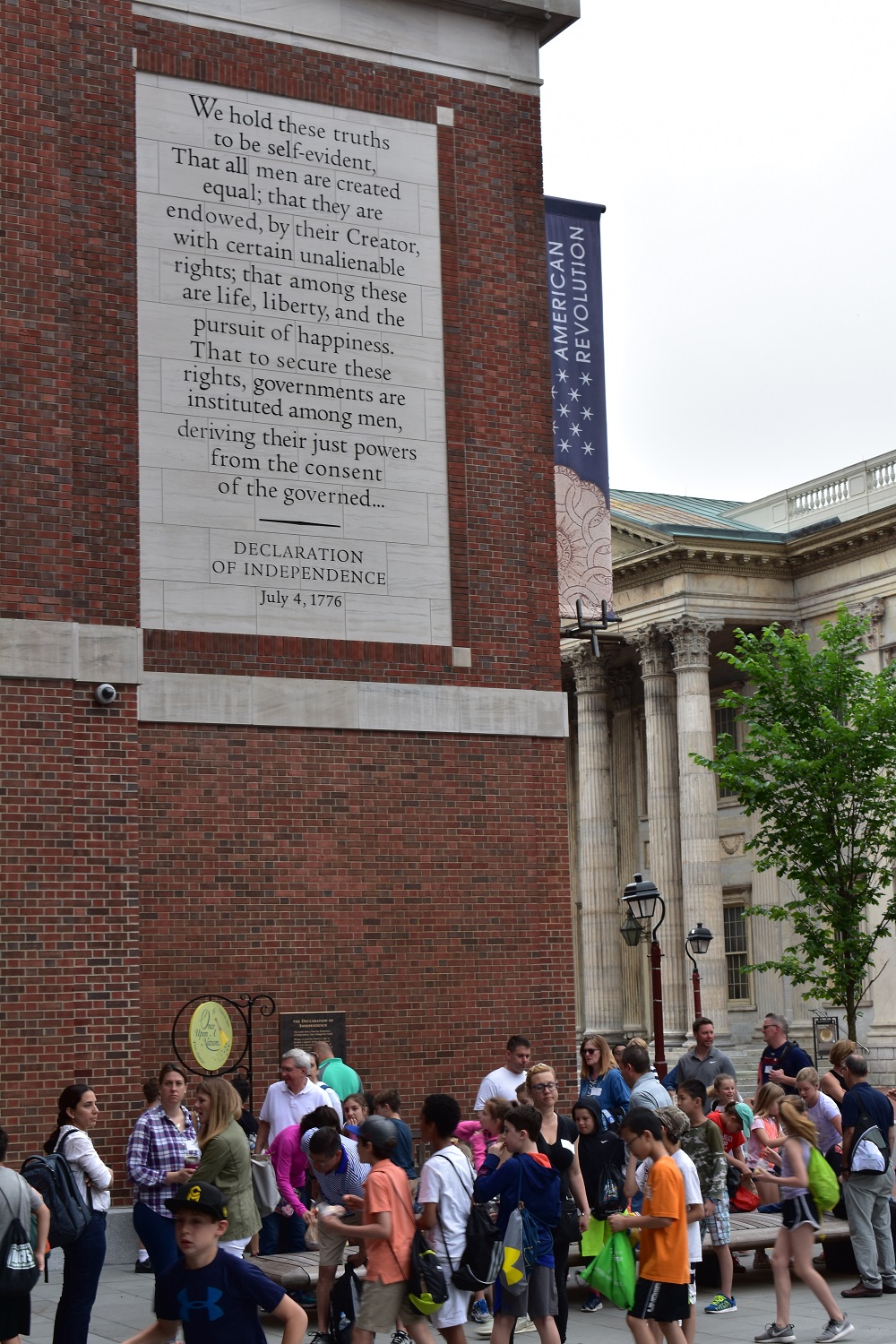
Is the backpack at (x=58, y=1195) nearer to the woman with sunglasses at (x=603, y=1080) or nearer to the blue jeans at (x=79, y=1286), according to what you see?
the blue jeans at (x=79, y=1286)

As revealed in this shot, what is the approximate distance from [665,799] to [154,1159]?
39003 millimetres

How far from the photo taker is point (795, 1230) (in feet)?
36.6

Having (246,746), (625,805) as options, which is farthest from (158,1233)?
(625,805)

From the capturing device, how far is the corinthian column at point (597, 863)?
5053cm

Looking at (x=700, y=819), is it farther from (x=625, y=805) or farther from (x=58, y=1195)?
(x=58, y=1195)

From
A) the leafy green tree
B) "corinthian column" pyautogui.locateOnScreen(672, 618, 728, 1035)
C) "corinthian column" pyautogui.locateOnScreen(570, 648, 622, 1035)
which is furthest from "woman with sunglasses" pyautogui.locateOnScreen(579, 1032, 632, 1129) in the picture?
"corinthian column" pyautogui.locateOnScreen(570, 648, 622, 1035)

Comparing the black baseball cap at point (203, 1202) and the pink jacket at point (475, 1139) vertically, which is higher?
the black baseball cap at point (203, 1202)

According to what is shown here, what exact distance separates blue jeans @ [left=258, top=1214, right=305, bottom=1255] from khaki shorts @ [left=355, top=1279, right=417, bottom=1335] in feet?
16.3

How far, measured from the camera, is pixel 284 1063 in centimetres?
1295

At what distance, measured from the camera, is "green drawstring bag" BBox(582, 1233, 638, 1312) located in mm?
9672

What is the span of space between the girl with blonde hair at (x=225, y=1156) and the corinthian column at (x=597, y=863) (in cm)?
4154

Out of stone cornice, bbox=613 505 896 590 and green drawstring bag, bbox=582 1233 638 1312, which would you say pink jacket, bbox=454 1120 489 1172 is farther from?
stone cornice, bbox=613 505 896 590

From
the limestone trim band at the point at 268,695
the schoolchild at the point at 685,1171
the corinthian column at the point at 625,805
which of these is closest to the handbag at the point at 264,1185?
the schoolchild at the point at 685,1171

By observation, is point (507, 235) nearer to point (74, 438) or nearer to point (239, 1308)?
point (74, 438)
